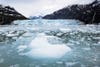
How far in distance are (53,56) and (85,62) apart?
1.65 meters

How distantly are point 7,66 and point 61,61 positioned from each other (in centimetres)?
214

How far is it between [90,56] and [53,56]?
64.9 inches

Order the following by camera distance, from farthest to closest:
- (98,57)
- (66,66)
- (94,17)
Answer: (94,17) < (98,57) < (66,66)

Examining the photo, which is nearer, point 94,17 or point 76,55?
point 76,55

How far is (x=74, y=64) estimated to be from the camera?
753cm

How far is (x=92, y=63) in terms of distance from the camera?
7598 mm

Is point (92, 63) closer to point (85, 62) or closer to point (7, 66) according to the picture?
point (85, 62)

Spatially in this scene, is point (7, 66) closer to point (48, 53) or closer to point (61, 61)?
point (61, 61)

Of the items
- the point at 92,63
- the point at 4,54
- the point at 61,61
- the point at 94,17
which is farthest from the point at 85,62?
the point at 94,17

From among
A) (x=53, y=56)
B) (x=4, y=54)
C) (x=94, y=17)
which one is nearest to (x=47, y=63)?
(x=53, y=56)

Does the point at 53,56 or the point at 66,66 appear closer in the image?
the point at 66,66

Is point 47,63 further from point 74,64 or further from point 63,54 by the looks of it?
point 63,54

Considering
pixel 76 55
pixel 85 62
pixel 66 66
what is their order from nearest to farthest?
pixel 66 66 → pixel 85 62 → pixel 76 55

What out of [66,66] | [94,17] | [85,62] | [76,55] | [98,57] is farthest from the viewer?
[94,17]
